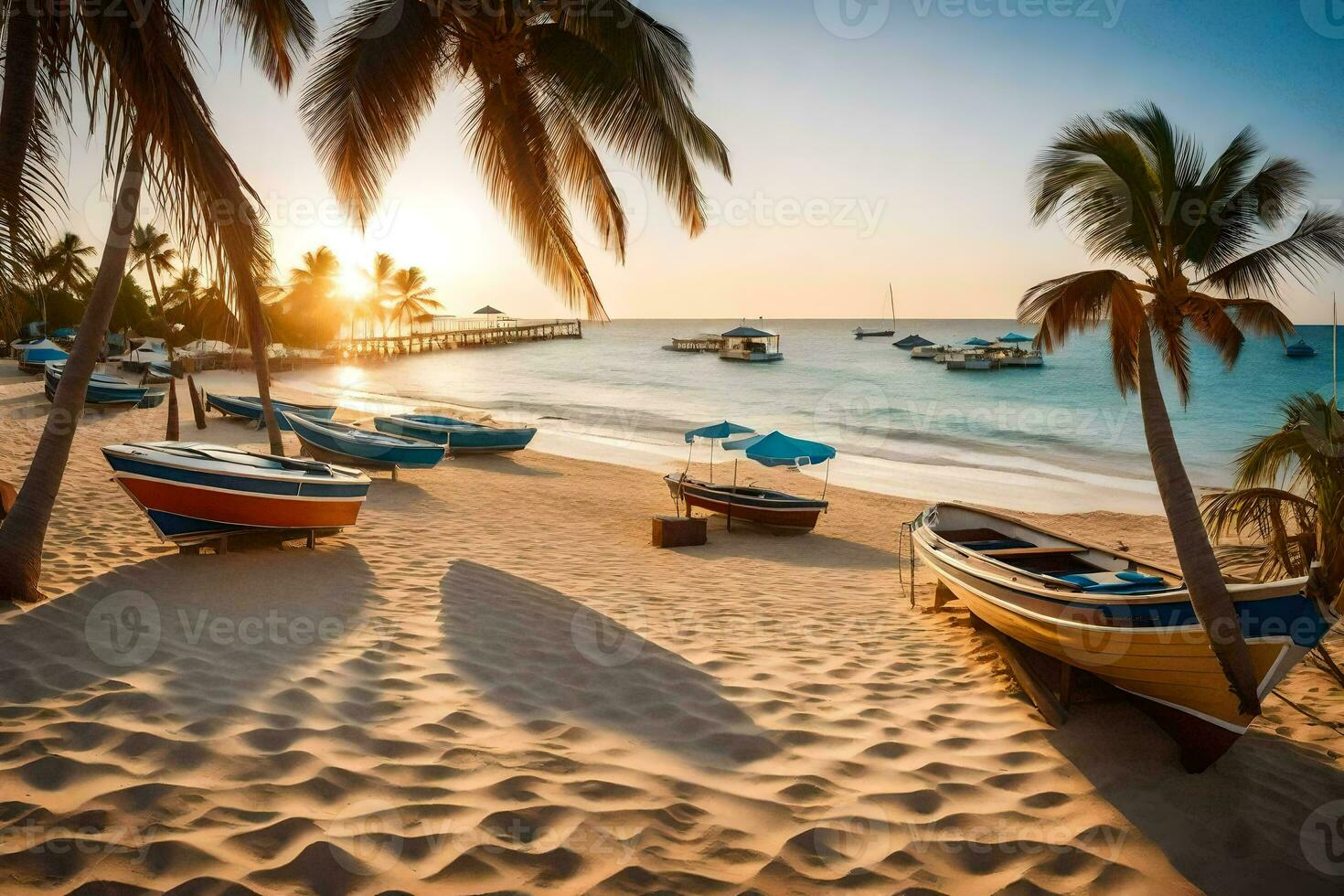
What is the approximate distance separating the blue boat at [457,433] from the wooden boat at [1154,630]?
600 inches

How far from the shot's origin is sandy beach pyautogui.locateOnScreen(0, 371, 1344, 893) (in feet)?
11.1

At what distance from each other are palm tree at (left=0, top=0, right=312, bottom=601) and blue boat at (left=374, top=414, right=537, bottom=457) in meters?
13.1

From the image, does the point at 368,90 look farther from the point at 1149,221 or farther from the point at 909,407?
the point at 909,407

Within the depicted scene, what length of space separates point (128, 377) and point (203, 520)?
Answer: 39.0 m

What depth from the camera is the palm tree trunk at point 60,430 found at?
598 cm

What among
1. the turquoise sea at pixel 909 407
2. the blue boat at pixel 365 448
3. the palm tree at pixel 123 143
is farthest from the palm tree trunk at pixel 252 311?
the turquoise sea at pixel 909 407

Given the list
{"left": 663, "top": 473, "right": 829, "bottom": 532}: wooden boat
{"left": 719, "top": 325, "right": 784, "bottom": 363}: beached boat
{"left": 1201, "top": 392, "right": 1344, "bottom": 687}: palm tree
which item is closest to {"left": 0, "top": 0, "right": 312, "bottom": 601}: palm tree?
{"left": 1201, "top": 392, "right": 1344, "bottom": 687}: palm tree

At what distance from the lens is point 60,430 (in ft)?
20.3

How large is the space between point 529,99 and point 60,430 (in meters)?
7.51

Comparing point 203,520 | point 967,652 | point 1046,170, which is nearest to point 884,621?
point 967,652

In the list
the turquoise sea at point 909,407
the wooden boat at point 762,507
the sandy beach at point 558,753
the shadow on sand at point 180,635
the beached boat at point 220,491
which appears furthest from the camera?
the turquoise sea at point 909,407

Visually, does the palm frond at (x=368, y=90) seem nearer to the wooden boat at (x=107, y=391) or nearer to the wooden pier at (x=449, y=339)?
the wooden boat at (x=107, y=391)

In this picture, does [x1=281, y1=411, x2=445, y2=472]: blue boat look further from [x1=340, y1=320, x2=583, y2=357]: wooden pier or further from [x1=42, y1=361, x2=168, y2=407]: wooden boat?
[x1=340, y1=320, x2=583, y2=357]: wooden pier

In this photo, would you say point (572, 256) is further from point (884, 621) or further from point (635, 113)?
point (884, 621)
